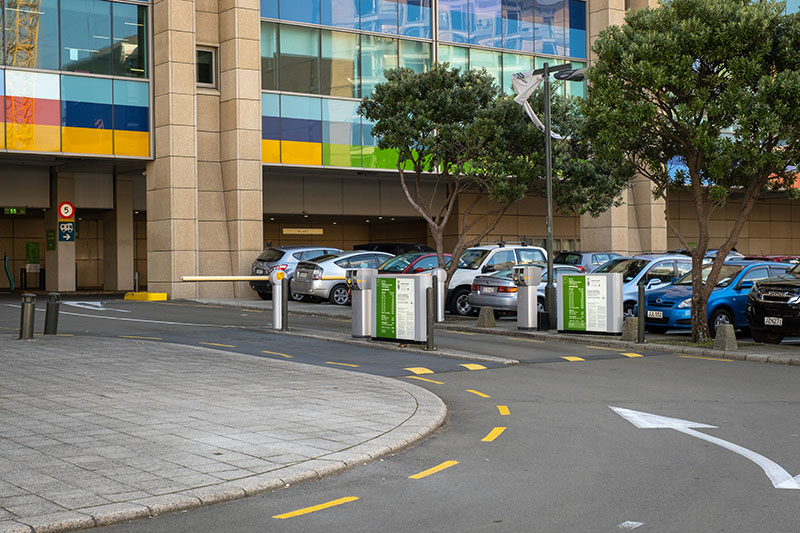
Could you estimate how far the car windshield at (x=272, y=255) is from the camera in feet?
98.7

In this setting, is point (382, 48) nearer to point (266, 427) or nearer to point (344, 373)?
point (344, 373)

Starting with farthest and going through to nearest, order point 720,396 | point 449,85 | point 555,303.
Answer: point 449,85 → point 555,303 → point 720,396

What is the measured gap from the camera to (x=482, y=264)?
79.4 ft

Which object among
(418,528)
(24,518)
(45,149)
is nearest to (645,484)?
(418,528)

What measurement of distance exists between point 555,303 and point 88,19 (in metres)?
18.8

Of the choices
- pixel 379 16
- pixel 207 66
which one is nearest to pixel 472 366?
pixel 207 66

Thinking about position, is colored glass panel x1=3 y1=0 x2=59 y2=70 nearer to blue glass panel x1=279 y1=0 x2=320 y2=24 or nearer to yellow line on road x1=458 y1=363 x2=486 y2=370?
blue glass panel x1=279 y1=0 x2=320 y2=24


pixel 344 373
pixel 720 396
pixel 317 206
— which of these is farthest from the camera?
pixel 317 206

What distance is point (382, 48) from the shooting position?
3562 cm

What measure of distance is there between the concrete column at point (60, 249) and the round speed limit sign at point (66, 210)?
1.04 ft

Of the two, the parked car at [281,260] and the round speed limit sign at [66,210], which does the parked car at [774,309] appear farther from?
the round speed limit sign at [66,210]

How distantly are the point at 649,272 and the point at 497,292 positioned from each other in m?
3.47

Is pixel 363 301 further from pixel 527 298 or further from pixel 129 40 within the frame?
pixel 129 40

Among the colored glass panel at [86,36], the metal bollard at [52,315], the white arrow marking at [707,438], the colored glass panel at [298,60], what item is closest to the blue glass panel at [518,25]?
the colored glass panel at [298,60]
